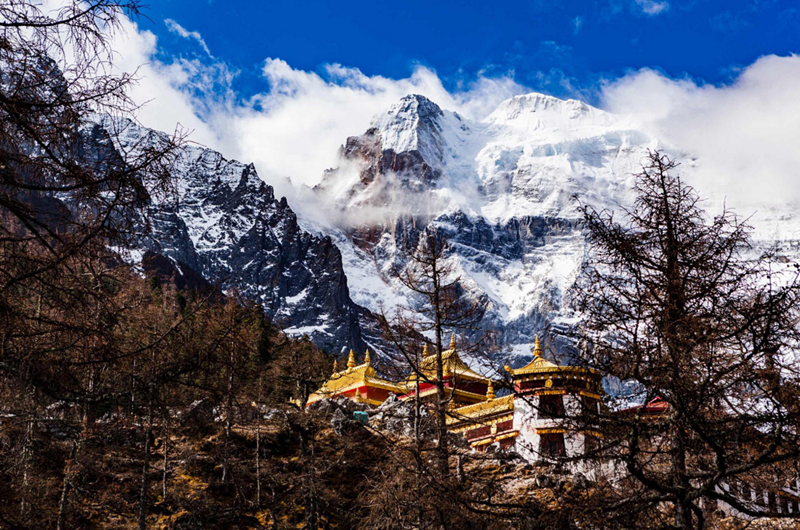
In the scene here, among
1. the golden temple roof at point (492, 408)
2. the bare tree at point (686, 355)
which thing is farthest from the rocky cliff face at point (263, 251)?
the bare tree at point (686, 355)

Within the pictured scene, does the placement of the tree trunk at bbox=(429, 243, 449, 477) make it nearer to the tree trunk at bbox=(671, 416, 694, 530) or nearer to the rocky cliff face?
the tree trunk at bbox=(671, 416, 694, 530)

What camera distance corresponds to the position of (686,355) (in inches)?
248

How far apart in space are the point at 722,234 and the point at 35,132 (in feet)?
25.4

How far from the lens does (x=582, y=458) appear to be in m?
6.55

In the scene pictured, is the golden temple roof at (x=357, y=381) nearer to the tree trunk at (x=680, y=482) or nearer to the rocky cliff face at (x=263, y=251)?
the tree trunk at (x=680, y=482)

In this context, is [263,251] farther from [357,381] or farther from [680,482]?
[680,482]

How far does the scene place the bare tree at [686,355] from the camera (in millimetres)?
5543

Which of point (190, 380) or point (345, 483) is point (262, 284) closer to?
point (345, 483)

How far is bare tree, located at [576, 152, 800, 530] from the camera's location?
5.54 m

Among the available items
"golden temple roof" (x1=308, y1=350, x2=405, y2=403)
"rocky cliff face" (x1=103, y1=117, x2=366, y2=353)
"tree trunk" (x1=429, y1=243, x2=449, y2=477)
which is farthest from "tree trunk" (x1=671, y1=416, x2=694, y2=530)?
"rocky cliff face" (x1=103, y1=117, x2=366, y2=353)

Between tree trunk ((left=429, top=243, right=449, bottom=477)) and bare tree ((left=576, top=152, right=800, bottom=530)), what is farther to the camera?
tree trunk ((left=429, top=243, right=449, bottom=477))

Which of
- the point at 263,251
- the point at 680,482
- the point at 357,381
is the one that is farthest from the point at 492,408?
the point at 263,251

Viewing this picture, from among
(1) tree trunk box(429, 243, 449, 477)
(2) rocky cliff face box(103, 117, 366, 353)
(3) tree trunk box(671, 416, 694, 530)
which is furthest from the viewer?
(2) rocky cliff face box(103, 117, 366, 353)

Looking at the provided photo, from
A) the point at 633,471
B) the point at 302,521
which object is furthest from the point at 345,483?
the point at 633,471
